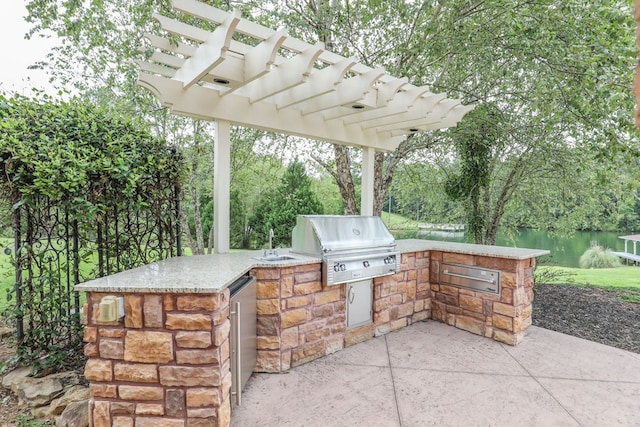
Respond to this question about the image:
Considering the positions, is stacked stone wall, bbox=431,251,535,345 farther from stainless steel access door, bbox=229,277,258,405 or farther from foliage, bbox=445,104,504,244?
stainless steel access door, bbox=229,277,258,405

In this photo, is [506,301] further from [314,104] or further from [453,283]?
[314,104]

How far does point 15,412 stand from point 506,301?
4.11 meters

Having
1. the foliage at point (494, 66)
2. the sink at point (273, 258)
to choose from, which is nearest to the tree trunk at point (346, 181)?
the foliage at point (494, 66)

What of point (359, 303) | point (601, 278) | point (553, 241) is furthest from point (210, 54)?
point (553, 241)

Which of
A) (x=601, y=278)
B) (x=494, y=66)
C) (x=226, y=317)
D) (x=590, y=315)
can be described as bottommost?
(x=601, y=278)

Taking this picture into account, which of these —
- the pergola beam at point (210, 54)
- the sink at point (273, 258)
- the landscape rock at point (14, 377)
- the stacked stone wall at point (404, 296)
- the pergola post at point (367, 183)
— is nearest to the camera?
the pergola beam at point (210, 54)

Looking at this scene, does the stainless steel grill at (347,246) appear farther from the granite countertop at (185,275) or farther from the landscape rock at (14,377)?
the landscape rock at (14,377)

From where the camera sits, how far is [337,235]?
10.6ft

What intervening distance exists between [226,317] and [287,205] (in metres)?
7.83

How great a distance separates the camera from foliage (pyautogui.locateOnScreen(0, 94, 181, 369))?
2.37 meters

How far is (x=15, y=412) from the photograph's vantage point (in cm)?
224

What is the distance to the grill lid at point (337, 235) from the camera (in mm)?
3117

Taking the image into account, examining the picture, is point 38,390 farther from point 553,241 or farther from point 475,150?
point 553,241

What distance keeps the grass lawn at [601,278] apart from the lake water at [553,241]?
2.25 ft
